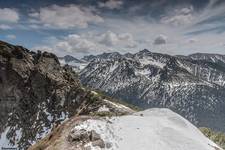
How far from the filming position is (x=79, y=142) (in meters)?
32.8

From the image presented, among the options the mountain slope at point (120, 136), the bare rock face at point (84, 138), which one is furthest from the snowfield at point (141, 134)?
the bare rock face at point (84, 138)

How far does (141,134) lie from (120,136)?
2286 mm

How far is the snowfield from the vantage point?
110 ft

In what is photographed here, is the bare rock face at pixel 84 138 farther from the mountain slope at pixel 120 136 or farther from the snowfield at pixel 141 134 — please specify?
the snowfield at pixel 141 134

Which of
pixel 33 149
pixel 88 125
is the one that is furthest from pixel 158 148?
pixel 33 149

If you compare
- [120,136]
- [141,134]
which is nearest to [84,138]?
[120,136]

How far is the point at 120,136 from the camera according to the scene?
1346 inches

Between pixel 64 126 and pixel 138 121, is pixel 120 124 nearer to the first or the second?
pixel 138 121

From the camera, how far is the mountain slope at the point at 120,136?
3288cm

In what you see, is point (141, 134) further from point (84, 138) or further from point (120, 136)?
point (84, 138)

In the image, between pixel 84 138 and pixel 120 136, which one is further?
pixel 120 136

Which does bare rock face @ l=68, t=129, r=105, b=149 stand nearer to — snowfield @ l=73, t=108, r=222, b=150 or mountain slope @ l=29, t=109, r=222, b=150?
mountain slope @ l=29, t=109, r=222, b=150

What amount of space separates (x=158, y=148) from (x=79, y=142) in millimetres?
7624

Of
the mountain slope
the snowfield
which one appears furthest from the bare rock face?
the snowfield
